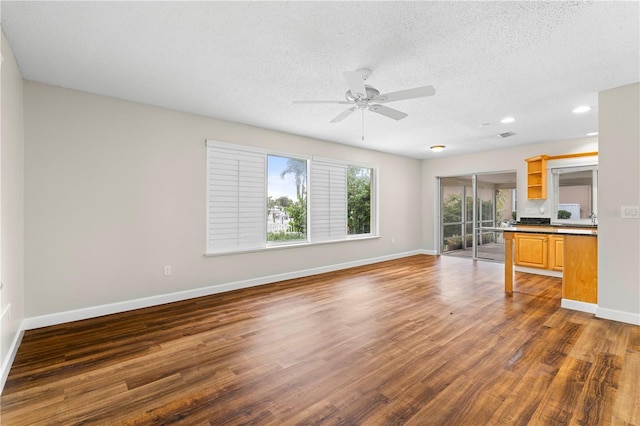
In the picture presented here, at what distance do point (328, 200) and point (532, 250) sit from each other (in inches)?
154

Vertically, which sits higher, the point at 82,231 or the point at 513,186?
the point at 513,186

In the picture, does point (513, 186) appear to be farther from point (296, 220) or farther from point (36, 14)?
point (36, 14)

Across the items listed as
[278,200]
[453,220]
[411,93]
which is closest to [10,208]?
[278,200]

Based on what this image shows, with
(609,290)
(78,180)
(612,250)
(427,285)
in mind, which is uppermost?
(78,180)

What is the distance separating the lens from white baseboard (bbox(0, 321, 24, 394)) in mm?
2072

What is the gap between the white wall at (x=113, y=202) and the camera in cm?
311

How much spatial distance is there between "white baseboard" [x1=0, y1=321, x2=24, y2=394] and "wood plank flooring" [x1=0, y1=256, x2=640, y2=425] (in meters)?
0.05

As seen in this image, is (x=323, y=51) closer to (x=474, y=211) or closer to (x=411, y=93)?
(x=411, y=93)

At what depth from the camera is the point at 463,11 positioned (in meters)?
2.02

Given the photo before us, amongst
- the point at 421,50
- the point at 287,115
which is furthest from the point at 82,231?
the point at 421,50

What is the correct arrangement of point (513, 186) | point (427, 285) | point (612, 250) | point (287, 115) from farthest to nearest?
point (513, 186), point (427, 285), point (287, 115), point (612, 250)

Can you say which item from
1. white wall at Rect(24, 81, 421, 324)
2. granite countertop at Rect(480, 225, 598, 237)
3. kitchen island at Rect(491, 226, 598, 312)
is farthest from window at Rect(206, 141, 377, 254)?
kitchen island at Rect(491, 226, 598, 312)

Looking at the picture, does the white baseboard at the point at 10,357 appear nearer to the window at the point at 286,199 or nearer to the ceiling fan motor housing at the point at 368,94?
the window at the point at 286,199

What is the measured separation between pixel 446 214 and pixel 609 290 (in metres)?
4.74
